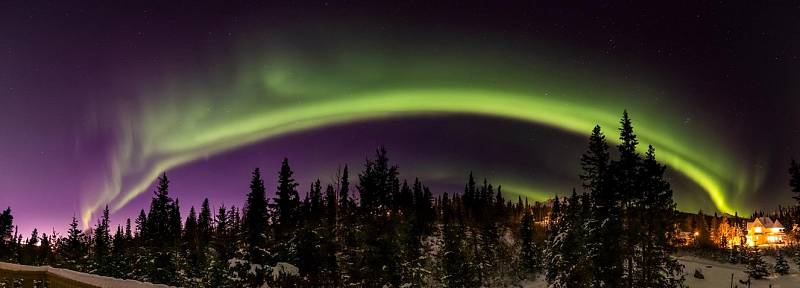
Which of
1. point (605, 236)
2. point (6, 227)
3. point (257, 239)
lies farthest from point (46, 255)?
point (605, 236)

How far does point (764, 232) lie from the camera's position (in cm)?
13600

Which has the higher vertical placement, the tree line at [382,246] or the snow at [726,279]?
the tree line at [382,246]

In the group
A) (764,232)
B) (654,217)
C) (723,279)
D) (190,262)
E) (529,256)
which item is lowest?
(723,279)

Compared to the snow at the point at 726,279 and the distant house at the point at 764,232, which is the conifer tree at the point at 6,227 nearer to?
the snow at the point at 726,279

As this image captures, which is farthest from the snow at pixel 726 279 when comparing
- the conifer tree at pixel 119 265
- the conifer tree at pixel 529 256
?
the conifer tree at pixel 119 265

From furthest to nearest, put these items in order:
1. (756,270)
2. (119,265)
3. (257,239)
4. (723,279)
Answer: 1. (756,270)
2. (723,279)
3. (119,265)
4. (257,239)

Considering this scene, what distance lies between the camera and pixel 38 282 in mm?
12008

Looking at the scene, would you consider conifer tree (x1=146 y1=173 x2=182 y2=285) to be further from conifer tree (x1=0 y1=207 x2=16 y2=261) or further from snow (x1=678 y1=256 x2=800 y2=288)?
snow (x1=678 y1=256 x2=800 y2=288)

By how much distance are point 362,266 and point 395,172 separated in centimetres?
1603

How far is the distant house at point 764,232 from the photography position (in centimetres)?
13264

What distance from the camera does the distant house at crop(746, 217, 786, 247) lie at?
132637mm

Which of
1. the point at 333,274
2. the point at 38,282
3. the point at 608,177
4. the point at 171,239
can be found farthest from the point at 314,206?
the point at 38,282

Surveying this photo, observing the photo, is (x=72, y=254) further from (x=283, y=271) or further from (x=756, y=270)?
(x=756, y=270)

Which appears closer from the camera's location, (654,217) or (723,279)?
(654,217)
